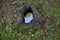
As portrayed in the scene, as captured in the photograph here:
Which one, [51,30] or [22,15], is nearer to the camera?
[51,30]

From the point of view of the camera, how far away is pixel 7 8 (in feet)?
17.8

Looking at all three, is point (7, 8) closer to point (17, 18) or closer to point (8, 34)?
point (17, 18)

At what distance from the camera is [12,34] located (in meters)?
4.84

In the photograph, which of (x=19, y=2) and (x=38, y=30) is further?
(x=19, y=2)

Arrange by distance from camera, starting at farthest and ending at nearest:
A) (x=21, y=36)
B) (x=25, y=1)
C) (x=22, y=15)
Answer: (x=25, y=1), (x=22, y=15), (x=21, y=36)

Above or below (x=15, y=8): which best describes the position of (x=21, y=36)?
below

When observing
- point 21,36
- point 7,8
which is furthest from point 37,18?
point 7,8

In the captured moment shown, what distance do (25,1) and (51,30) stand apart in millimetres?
1235

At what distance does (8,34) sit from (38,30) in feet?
2.57

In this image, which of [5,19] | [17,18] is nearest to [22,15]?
[17,18]

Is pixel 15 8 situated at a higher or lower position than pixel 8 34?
higher

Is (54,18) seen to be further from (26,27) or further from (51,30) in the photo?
(26,27)

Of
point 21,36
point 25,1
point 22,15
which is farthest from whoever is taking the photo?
point 25,1

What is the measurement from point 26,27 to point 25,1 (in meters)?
0.95
